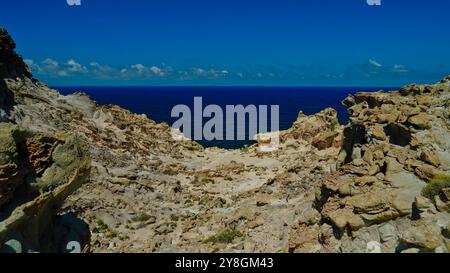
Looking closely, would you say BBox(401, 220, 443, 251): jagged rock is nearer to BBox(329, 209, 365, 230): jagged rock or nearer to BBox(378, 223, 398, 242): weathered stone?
BBox(378, 223, 398, 242): weathered stone

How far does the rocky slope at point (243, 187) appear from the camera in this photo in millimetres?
15136

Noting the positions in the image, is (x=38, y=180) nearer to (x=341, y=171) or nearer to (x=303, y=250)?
(x=303, y=250)

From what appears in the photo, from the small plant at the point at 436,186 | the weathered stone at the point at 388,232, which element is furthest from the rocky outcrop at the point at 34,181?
the small plant at the point at 436,186

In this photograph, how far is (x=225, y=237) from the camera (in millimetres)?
24031

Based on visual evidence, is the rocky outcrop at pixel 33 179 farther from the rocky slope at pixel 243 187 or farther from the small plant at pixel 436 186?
the small plant at pixel 436 186

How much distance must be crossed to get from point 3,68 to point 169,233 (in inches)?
984

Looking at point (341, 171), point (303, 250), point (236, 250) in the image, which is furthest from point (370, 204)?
point (236, 250)

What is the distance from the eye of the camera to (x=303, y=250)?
18.9 m

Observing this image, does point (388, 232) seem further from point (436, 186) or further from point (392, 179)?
point (392, 179)

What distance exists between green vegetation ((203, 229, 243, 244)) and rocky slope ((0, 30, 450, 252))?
61mm

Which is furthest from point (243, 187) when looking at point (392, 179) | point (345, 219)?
point (345, 219)

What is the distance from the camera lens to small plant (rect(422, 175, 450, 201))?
16766mm

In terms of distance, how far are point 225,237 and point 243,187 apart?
14.5 meters

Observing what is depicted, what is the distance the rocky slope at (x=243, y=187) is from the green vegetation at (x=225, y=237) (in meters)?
0.06
